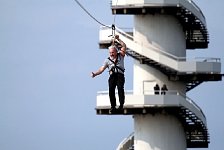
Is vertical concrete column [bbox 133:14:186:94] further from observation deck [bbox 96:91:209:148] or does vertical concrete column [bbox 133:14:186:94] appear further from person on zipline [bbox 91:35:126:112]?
person on zipline [bbox 91:35:126:112]

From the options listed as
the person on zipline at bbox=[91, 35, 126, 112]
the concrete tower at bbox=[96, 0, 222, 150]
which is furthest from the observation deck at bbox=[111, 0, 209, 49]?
the person on zipline at bbox=[91, 35, 126, 112]

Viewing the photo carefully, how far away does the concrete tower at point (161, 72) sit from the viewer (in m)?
64.2

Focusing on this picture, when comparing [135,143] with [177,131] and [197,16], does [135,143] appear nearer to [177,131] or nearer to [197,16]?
[177,131]

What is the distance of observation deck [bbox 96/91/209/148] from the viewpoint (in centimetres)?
6397

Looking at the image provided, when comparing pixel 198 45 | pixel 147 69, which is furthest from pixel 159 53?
pixel 198 45

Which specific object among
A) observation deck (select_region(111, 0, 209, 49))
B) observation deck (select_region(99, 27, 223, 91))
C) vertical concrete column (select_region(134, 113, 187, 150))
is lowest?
vertical concrete column (select_region(134, 113, 187, 150))

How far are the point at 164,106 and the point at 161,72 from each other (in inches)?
101

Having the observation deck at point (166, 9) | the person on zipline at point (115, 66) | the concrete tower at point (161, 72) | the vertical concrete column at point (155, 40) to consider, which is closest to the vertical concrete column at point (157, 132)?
the concrete tower at point (161, 72)

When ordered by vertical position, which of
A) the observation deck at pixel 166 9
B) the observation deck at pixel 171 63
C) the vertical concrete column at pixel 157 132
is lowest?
the vertical concrete column at pixel 157 132

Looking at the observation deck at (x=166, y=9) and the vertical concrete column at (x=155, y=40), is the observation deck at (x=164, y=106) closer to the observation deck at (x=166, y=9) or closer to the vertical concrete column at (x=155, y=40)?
the vertical concrete column at (x=155, y=40)

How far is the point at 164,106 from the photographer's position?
6400 centimetres

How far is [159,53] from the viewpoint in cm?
6450

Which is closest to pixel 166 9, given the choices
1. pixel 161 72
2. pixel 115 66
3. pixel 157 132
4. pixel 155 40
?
pixel 155 40

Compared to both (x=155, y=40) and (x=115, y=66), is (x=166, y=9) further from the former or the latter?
(x=115, y=66)
